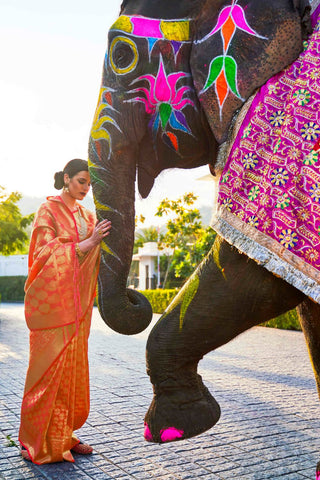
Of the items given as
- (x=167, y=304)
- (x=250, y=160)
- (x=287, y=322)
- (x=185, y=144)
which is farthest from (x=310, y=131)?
(x=167, y=304)

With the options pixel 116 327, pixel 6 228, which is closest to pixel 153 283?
pixel 6 228

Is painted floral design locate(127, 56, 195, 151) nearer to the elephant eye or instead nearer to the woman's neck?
the elephant eye

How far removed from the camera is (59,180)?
3820 mm

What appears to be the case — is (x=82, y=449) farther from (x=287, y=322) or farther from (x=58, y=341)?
(x=287, y=322)

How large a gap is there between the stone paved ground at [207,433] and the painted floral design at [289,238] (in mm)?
2063

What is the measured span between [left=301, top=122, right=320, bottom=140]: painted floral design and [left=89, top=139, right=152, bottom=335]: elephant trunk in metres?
0.66

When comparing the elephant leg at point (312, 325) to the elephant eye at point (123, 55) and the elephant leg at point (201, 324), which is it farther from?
the elephant eye at point (123, 55)

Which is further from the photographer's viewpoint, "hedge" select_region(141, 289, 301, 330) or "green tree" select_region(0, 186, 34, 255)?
"green tree" select_region(0, 186, 34, 255)

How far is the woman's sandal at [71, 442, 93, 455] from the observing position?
144 inches

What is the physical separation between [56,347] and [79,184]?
1049 mm

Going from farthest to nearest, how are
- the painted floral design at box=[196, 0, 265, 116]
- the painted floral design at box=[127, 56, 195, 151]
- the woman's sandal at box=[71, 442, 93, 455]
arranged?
the woman's sandal at box=[71, 442, 93, 455], the painted floral design at box=[127, 56, 195, 151], the painted floral design at box=[196, 0, 265, 116]

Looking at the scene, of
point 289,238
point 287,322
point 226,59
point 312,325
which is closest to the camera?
point 289,238

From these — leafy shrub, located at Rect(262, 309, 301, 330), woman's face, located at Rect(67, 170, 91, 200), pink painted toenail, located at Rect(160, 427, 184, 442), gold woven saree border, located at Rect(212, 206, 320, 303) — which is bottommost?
leafy shrub, located at Rect(262, 309, 301, 330)

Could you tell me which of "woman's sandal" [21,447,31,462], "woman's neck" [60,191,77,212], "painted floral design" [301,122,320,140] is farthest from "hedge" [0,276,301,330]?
"painted floral design" [301,122,320,140]
